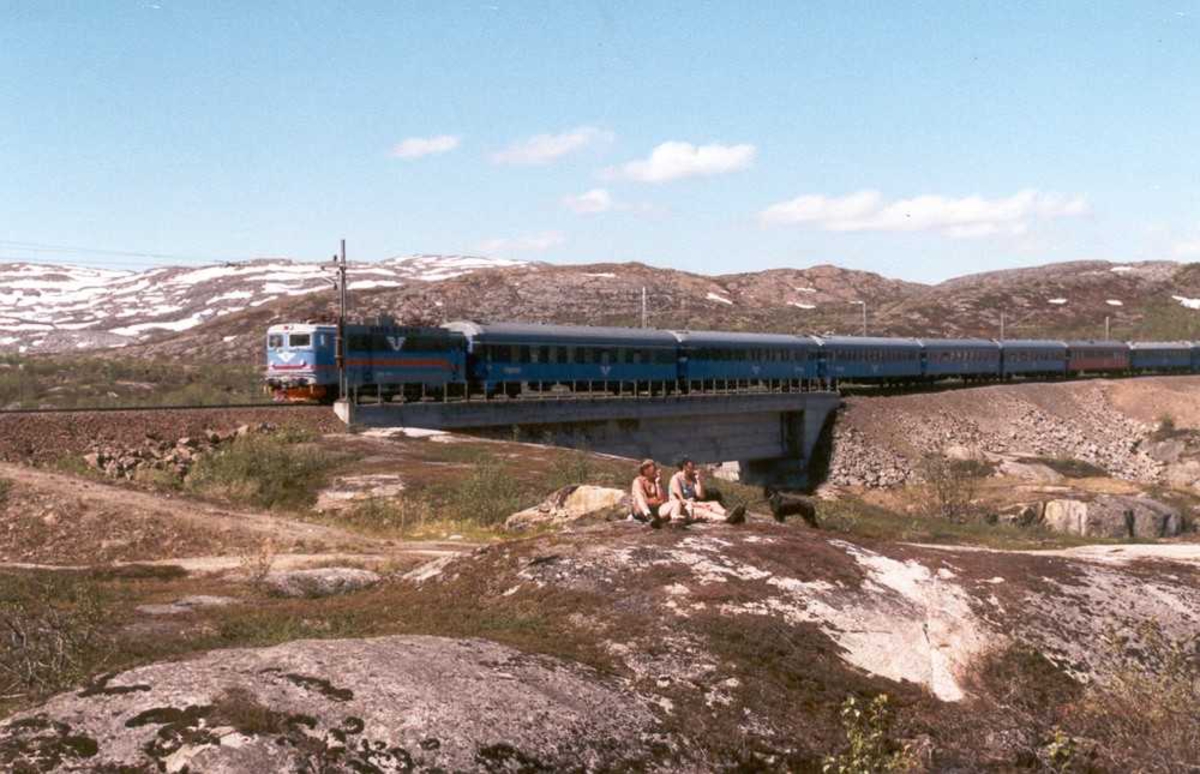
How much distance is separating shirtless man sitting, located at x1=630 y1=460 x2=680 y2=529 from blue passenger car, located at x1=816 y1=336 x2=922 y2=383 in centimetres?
5265

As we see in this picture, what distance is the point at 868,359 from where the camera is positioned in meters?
71.1

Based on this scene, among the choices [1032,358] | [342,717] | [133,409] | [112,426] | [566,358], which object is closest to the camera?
[342,717]

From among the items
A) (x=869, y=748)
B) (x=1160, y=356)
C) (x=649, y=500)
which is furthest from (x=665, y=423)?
(x=1160, y=356)

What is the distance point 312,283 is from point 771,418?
13337cm

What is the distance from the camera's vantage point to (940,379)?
8125cm

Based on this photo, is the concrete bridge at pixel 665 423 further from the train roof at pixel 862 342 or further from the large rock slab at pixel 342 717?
the large rock slab at pixel 342 717

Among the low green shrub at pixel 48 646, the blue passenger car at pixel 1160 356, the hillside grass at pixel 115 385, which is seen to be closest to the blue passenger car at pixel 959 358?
the blue passenger car at pixel 1160 356

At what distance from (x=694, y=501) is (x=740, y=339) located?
4590 centimetres

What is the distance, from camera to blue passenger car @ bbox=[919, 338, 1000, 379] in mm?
75062

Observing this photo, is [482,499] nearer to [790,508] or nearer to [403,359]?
[790,508]

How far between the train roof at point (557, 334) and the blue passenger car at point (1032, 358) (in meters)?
36.2

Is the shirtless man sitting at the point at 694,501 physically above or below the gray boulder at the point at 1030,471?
above

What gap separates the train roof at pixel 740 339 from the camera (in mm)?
58844

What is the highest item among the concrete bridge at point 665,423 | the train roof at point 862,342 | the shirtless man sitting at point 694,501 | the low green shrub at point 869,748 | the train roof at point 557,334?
the train roof at point 557,334
